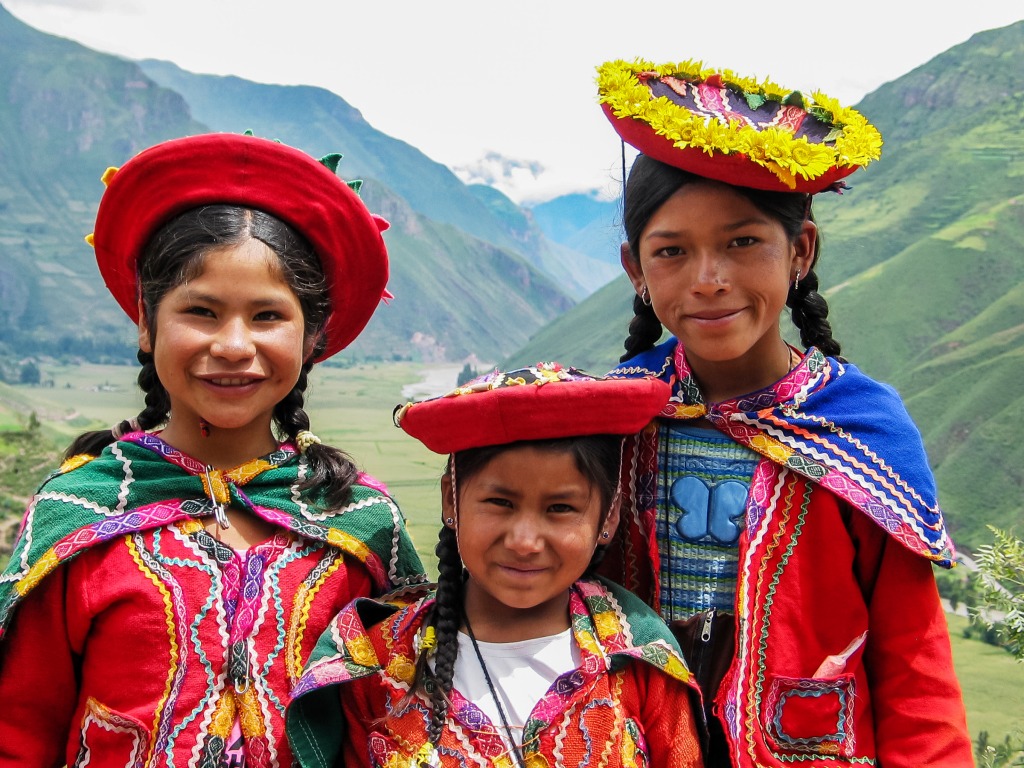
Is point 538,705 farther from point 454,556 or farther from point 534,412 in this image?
point 534,412

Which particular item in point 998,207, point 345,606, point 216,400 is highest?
point 998,207

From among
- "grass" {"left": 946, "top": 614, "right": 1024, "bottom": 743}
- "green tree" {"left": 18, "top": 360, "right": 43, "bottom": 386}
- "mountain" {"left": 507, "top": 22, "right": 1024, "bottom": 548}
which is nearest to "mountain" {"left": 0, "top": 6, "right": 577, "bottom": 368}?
"green tree" {"left": 18, "top": 360, "right": 43, "bottom": 386}

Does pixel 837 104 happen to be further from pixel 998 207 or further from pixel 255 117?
pixel 255 117

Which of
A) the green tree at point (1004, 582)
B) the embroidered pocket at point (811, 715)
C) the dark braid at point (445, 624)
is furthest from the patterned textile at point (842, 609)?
the green tree at point (1004, 582)

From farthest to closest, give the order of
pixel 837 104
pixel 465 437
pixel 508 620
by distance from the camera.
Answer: pixel 837 104 < pixel 508 620 < pixel 465 437

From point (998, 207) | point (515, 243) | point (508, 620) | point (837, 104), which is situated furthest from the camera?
point (515, 243)

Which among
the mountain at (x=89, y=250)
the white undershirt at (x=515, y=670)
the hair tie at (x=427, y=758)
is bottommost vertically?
the hair tie at (x=427, y=758)

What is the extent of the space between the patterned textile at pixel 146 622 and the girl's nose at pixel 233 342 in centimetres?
33

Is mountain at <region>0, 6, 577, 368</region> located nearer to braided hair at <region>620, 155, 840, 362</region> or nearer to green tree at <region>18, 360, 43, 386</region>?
green tree at <region>18, 360, 43, 386</region>

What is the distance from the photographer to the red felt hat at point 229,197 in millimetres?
2078

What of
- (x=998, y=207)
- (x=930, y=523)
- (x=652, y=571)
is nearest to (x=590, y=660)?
(x=652, y=571)

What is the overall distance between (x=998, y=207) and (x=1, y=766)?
1869 inches

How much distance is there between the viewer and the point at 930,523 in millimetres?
2029

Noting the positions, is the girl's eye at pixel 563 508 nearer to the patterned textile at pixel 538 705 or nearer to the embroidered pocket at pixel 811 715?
the patterned textile at pixel 538 705
